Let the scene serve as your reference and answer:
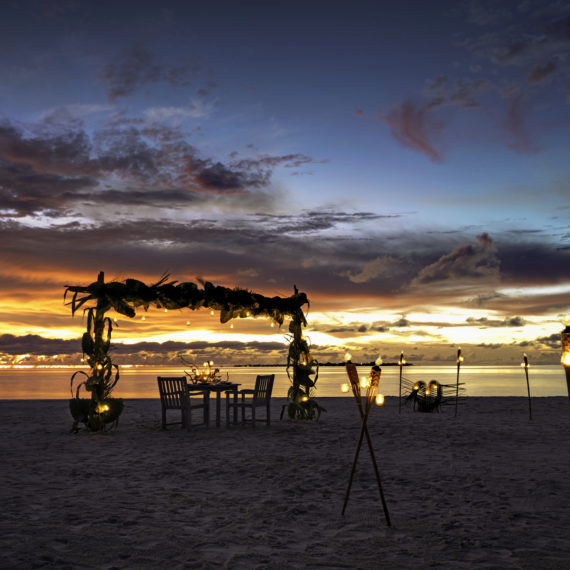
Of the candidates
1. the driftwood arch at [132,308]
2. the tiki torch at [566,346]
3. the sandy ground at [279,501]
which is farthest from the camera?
the driftwood arch at [132,308]

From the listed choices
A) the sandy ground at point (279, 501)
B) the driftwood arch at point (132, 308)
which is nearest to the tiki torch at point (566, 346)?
the sandy ground at point (279, 501)

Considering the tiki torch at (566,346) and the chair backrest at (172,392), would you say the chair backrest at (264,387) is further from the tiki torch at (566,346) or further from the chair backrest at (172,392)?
the tiki torch at (566,346)

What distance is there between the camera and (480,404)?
18.9 m

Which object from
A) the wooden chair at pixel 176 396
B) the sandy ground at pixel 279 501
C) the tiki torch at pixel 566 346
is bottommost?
the sandy ground at pixel 279 501

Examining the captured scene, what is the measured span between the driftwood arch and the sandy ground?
2.89 feet

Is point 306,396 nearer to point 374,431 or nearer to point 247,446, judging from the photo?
point 374,431

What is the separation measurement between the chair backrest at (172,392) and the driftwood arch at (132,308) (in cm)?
100

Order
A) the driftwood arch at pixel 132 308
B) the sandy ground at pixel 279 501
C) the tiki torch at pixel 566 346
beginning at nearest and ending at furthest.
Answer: the tiki torch at pixel 566 346
the sandy ground at pixel 279 501
the driftwood arch at pixel 132 308

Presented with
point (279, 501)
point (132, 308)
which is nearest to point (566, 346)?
point (279, 501)

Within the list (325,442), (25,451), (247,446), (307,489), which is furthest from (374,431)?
(25,451)

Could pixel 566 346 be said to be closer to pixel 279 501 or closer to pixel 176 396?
pixel 279 501

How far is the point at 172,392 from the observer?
1177 cm

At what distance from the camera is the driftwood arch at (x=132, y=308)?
11.3 metres

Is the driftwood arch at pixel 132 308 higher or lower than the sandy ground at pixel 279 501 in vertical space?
higher
